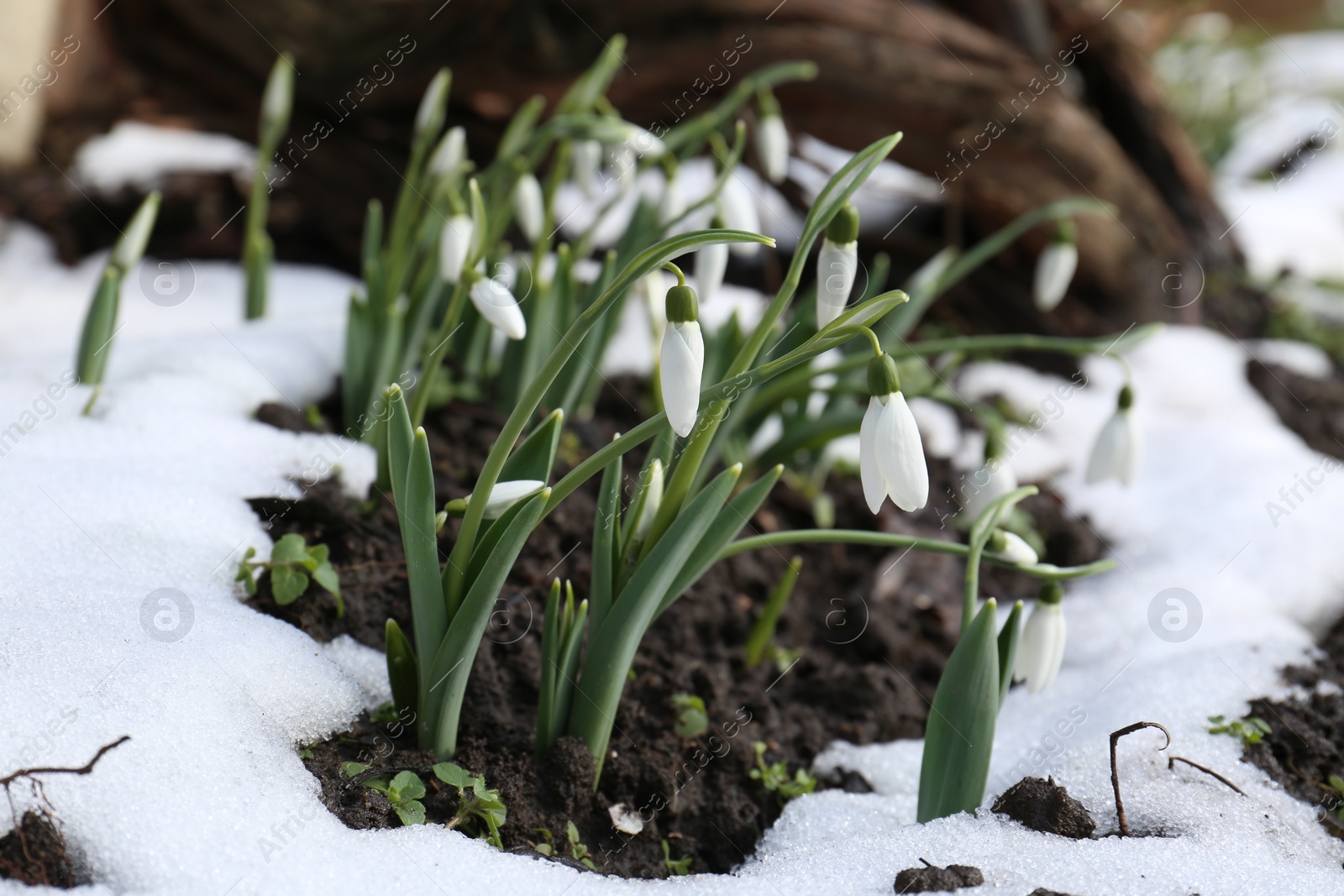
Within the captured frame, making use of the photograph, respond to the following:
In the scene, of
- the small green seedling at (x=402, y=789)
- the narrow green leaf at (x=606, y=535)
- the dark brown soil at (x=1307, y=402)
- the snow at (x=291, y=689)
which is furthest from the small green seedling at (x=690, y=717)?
the dark brown soil at (x=1307, y=402)

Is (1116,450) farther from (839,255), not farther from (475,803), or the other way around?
(475,803)

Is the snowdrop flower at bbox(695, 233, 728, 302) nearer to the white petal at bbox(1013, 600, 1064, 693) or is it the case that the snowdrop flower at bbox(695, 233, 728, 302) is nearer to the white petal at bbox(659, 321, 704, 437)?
the white petal at bbox(659, 321, 704, 437)

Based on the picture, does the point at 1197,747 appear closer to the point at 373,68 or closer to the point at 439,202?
the point at 439,202

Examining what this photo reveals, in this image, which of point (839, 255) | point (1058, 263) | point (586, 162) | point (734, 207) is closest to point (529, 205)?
point (586, 162)

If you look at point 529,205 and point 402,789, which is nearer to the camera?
point 402,789

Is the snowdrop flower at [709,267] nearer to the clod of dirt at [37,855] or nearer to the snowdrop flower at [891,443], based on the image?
the snowdrop flower at [891,443]

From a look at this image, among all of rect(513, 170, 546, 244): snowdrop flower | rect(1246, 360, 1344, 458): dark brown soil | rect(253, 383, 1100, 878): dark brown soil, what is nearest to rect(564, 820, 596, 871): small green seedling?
rect(253, 383, 1100, 878): dark brown soil
